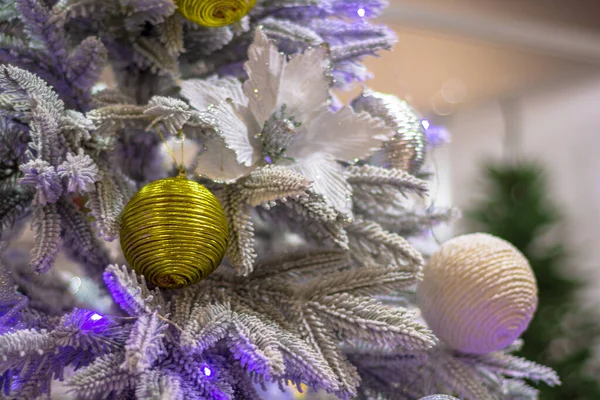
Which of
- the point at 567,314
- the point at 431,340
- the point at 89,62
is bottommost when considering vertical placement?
the point at 567,314

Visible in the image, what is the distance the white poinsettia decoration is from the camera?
0.42 meters

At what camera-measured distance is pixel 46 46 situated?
427 mm

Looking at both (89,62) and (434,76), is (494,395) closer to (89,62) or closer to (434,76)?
(89,62)

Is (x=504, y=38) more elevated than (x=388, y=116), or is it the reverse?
(x=388, y=116)

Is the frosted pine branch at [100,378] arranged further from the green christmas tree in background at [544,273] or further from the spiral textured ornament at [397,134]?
the green christmas tree in background at [544,273]

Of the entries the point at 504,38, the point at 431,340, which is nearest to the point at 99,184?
the point at 431,340

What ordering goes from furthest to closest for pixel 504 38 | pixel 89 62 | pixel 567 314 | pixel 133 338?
pixel 504 38 → pixel 567 314 → pixel 89 62 → pixel 133 338

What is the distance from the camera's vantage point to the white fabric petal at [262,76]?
0.42 m

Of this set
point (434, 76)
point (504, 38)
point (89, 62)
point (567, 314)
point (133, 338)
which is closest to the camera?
point (133, 338)

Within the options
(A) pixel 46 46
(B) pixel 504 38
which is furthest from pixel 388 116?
(B) pixel 504 38

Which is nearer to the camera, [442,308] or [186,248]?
[186,248]

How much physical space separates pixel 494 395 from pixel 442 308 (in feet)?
0.29

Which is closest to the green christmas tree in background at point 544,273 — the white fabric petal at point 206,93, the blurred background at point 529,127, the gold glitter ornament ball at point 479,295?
the blurred background at point 529,127

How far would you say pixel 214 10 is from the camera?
17.0 inches
